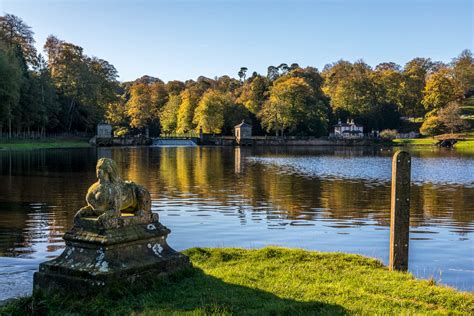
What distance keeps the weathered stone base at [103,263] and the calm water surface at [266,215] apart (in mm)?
676

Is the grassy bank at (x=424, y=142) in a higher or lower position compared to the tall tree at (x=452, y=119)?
lower

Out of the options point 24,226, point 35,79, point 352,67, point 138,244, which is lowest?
point 24,226

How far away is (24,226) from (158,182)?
13.3m

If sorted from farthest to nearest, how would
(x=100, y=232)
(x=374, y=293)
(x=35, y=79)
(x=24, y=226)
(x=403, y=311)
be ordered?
1. (x=35, y=79)
2. (x=24, y=226)
3. (x=374, y=293)
4. (x=100, y=232)
5. (x=403, y=311)

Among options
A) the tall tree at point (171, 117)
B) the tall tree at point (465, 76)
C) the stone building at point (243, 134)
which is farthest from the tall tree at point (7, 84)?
the tall tree at point (465, 76)

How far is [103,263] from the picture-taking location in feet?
20.0

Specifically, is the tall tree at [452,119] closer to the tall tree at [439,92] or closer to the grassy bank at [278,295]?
the tall tree at [439,92]

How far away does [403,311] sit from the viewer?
582cm

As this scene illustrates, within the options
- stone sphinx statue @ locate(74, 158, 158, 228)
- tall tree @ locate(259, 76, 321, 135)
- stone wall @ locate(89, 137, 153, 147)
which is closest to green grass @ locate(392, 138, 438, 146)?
tall tree @ locate(259, 76, 321, 135)

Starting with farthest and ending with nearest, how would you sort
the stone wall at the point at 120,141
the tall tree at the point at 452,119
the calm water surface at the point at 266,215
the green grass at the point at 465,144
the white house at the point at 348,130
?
the white house at the point at 348,130, the tall tree at the point at 452,119, the green grass at the point at 465,144, the stone wall at the point at 120,141, the calm water surface at the point at 266,215

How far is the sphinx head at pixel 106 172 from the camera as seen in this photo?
646cm

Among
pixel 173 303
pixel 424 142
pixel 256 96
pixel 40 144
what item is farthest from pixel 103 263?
pixel 256 96

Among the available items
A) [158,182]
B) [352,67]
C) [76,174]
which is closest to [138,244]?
[158,182]

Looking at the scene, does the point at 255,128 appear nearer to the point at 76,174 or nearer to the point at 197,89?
the point at 197,89
